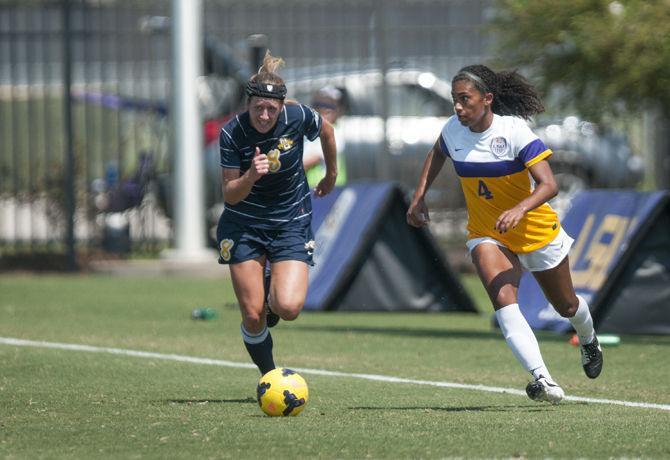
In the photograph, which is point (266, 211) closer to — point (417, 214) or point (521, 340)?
point (417, 214)

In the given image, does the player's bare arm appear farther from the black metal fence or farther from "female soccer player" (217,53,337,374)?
the black metal fence

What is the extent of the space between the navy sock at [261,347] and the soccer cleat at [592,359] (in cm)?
195

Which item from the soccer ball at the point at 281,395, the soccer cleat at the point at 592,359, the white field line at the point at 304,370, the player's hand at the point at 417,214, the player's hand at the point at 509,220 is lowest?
the white field line at the point at 304,370

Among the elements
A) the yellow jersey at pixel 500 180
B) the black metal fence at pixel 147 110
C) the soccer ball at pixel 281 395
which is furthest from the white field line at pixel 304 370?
the black metal fence at pixel 147 110

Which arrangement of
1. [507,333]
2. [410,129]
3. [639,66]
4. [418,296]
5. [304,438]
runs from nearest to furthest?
[304,438] → [507,333] → [639,66] → [418,296] → [410,129]

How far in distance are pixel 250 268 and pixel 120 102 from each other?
1296 centimetres

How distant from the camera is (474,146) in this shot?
354 inches

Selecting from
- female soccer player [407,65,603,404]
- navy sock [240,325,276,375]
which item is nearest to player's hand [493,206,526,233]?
female soccer player [407,65,603,404]

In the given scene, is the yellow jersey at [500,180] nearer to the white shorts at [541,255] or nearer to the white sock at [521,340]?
the white shorts at [541,255]

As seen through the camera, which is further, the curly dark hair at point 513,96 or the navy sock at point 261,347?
the curly dark hair at point 513,96

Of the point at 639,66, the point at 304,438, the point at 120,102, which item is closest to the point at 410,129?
the point at 120,102

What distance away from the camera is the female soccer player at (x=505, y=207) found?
28.8 feet

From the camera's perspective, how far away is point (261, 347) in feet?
30.0

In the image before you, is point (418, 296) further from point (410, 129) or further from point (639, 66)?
point (410, 129)
